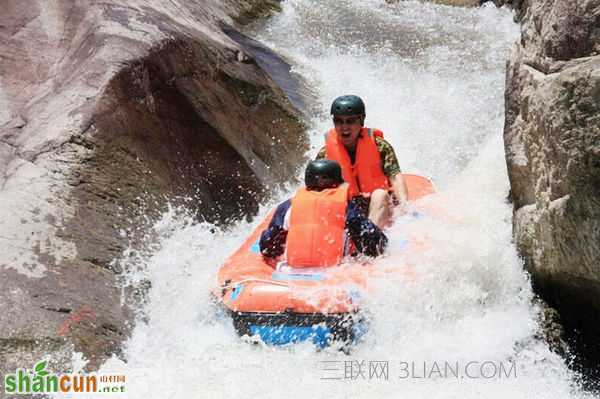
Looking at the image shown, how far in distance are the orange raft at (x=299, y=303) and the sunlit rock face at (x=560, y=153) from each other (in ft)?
4.12

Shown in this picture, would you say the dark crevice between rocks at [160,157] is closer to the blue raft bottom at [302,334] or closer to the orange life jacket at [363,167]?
the blue raft bottom at [302,334]

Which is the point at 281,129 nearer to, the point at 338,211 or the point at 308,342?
the point at 338,211

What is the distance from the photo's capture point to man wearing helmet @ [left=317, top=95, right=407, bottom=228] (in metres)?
6.09

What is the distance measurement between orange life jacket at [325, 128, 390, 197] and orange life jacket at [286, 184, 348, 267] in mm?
1143

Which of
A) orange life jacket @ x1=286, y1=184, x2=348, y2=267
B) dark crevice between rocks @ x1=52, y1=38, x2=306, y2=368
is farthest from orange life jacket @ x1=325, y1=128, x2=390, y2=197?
dark crevice between rocks @ x1=52, y1=38, x2=306, y2=368

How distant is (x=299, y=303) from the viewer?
4559 millimetres

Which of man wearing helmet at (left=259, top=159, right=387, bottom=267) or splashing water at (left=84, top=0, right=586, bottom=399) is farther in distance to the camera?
man wearing helmet at (left=259, top=159, right=387, bottom=267)

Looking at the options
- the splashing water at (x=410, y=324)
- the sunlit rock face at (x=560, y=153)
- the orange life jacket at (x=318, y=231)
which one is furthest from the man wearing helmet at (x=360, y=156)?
the sunlit rock face at (x=560, y=153)

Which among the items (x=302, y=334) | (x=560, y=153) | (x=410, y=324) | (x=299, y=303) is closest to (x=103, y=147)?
(x=299, y=303)

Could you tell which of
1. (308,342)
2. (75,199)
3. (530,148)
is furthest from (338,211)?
(75,199)

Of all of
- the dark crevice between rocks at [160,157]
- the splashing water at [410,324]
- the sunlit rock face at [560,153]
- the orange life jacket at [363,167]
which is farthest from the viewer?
the orange life jacket at [363,167]

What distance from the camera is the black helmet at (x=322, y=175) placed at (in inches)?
204

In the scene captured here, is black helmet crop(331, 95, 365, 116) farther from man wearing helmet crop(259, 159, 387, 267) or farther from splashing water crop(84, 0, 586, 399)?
splashing water crop(84, 0, 586, 399)

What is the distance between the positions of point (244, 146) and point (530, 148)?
3516mm
